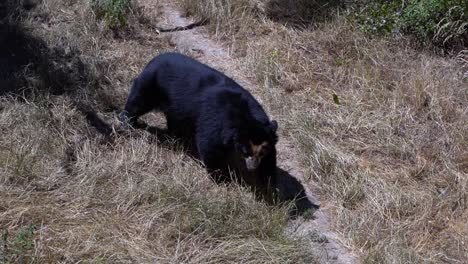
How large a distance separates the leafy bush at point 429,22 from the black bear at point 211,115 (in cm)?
286

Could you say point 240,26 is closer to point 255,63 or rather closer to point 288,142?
point 255,63

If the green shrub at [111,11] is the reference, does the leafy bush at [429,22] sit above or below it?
above

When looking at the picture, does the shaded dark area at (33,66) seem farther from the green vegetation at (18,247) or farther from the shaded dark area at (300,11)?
the shaded dark area at (300,11)

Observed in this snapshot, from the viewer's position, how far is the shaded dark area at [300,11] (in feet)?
29.3

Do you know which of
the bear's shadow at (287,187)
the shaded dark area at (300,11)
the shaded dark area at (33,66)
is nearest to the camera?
the bear's shadow at (287,187)

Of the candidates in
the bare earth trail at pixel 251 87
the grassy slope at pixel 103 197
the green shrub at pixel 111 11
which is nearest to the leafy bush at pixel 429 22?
the bare earth trail at pixel 251 87

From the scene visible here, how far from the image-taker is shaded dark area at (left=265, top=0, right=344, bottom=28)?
8.95 m

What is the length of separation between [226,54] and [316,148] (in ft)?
7.88

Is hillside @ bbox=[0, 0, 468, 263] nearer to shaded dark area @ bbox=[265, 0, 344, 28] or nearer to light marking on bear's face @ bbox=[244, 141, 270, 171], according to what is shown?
shaded dark area @ bbox=[265, 0, 344, 28]

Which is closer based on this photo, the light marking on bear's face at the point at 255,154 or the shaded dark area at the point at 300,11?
the light marking on bear's face at the point at 255,154

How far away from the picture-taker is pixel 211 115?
5.96 metres

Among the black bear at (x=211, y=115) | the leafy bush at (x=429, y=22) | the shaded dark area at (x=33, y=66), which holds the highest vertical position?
the leafy bush at (x=429, y=22)

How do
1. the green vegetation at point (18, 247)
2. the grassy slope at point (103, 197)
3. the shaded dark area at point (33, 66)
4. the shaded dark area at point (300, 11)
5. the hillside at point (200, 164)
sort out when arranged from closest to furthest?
the green vegetation at point (18, 247)
the grassy slope at point (103, 197)
the hillside at point (200, 164)
the shaded dark area at point (33, 66)
the shaded dark area at point (300, 11)

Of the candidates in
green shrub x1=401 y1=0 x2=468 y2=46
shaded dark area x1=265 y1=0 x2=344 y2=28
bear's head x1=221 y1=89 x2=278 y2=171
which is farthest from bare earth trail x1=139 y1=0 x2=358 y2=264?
green shrub x1=401 y1=0 x2=468 y2=46
